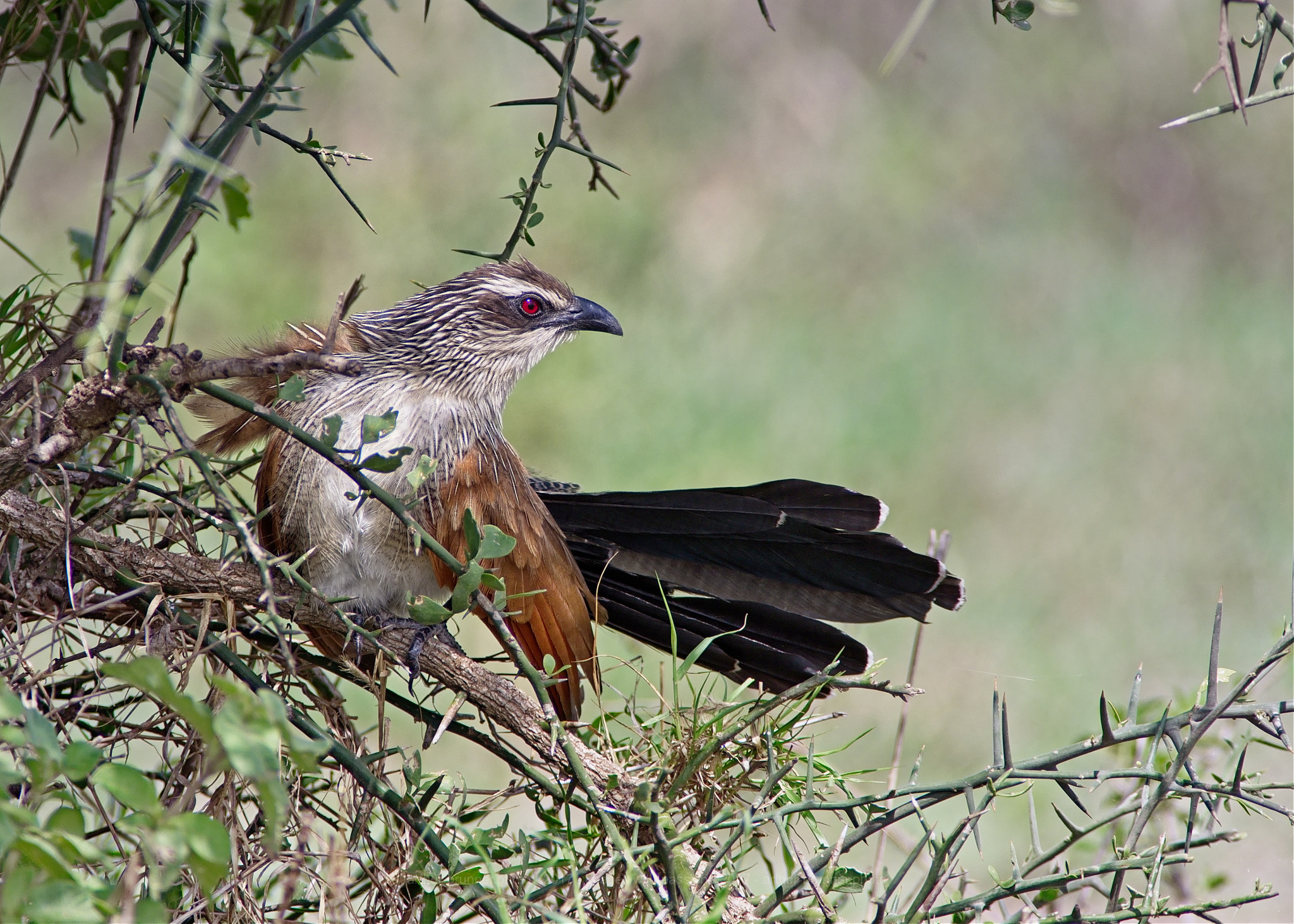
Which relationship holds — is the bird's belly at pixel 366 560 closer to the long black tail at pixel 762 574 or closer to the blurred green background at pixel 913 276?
the long black tail at pixel 762 574

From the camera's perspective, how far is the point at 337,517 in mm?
1648

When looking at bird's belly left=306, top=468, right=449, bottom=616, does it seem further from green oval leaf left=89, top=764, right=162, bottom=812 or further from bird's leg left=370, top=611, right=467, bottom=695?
green oval leaf left=89, top=764, right=162, bottom=812

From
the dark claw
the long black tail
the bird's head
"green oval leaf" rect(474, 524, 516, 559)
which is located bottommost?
"green oval leaf" rect(474, 524, 516, 559)

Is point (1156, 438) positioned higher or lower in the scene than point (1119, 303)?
lower

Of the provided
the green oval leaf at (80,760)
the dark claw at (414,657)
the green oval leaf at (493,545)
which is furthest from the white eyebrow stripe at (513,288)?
the green oval leaf at (80,760)

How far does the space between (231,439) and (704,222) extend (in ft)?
14.2

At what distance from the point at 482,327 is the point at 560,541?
1.59 ft

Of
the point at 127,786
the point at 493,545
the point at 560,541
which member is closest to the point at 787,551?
the point at 560,541

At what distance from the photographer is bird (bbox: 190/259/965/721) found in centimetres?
152

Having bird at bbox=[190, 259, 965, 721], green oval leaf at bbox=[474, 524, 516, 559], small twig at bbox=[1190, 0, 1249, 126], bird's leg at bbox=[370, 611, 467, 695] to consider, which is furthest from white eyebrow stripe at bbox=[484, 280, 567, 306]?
small twig at bbox=[1190, 0, 1249, 126]

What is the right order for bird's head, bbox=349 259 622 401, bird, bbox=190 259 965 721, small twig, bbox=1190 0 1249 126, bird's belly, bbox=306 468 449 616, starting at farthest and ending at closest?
bird's head, bbox=349 259 622 401
bird's belly, bbox=306 468 449 616
bird, bbox=190 259 965 721
small twig, bbox=1190 0 1249 126

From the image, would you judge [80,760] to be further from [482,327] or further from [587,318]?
[587,318]

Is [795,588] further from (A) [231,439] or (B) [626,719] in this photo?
(A) [231,439]

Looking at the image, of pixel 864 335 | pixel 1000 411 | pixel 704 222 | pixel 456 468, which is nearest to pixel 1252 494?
pixel 1000 411
